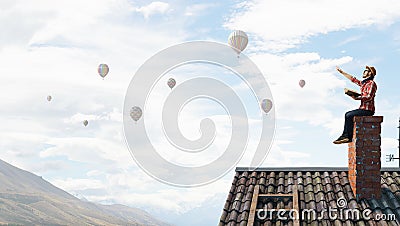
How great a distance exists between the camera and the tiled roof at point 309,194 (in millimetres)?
11391

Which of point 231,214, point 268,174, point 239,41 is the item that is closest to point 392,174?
point 268,174

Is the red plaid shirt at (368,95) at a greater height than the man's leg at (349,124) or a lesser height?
greater

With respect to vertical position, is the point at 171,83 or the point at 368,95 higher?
the point at 171,83

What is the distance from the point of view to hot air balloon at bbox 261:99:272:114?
37.2m

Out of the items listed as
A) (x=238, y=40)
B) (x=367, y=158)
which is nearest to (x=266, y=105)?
(x=238, y=40)

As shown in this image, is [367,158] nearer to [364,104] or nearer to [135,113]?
[364,104]

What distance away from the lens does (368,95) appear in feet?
41.3

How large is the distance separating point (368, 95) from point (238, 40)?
21.8 meters

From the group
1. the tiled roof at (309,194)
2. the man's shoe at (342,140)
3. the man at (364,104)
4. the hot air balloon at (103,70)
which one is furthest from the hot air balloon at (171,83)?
the man's shoe at (342,140)

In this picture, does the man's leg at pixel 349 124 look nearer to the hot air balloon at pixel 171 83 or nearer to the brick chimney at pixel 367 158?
the brick chimney at pixel 367 158
